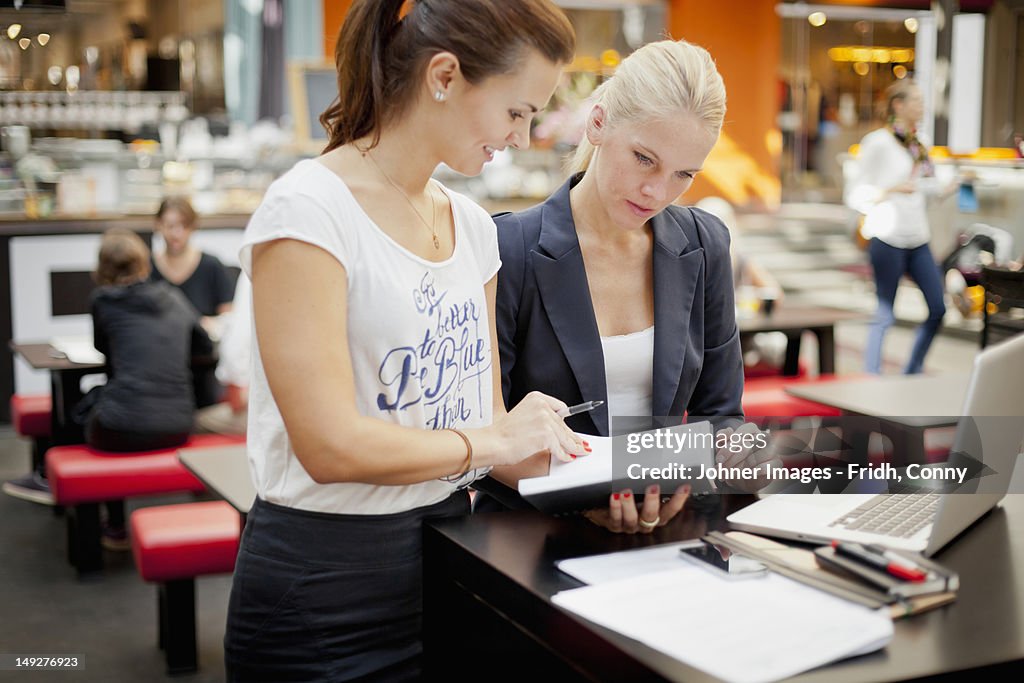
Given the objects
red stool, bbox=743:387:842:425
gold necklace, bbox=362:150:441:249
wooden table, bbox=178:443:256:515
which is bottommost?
red stool, bbox=743:387:842:425

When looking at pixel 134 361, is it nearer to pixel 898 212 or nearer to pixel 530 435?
pixel 530 435

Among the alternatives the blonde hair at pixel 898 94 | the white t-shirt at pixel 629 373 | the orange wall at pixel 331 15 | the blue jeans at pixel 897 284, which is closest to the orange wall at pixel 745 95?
the orange wall at pixel 331 15

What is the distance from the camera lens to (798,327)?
5.18 m

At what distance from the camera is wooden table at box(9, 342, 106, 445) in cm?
451

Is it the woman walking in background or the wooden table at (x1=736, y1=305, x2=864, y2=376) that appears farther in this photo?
the woman walking in background

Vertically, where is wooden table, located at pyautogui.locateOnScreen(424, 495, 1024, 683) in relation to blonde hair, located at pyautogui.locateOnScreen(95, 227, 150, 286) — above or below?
below

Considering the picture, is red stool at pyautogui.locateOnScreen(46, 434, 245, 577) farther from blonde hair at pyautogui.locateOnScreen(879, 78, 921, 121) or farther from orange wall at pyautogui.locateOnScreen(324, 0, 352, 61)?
orange wall at pyautogui.locateOnScreen(324, 0, 352, 61)

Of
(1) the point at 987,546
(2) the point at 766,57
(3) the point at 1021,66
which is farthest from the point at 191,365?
(2) the point at 766,57

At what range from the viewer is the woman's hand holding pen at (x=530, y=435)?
1411 mm

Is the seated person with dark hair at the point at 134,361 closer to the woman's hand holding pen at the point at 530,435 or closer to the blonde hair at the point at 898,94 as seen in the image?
the woman's hand holding pen at the point at 530,435

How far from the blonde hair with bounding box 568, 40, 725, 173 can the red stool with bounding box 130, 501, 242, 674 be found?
1952 mm

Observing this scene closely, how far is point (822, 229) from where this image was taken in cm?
1202

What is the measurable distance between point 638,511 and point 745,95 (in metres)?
11.5

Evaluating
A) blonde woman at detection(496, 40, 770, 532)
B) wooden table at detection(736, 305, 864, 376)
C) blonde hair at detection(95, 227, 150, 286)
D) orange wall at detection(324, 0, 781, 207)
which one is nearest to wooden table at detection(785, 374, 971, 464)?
blonde woman at detection(496, 40, 770, 532)
